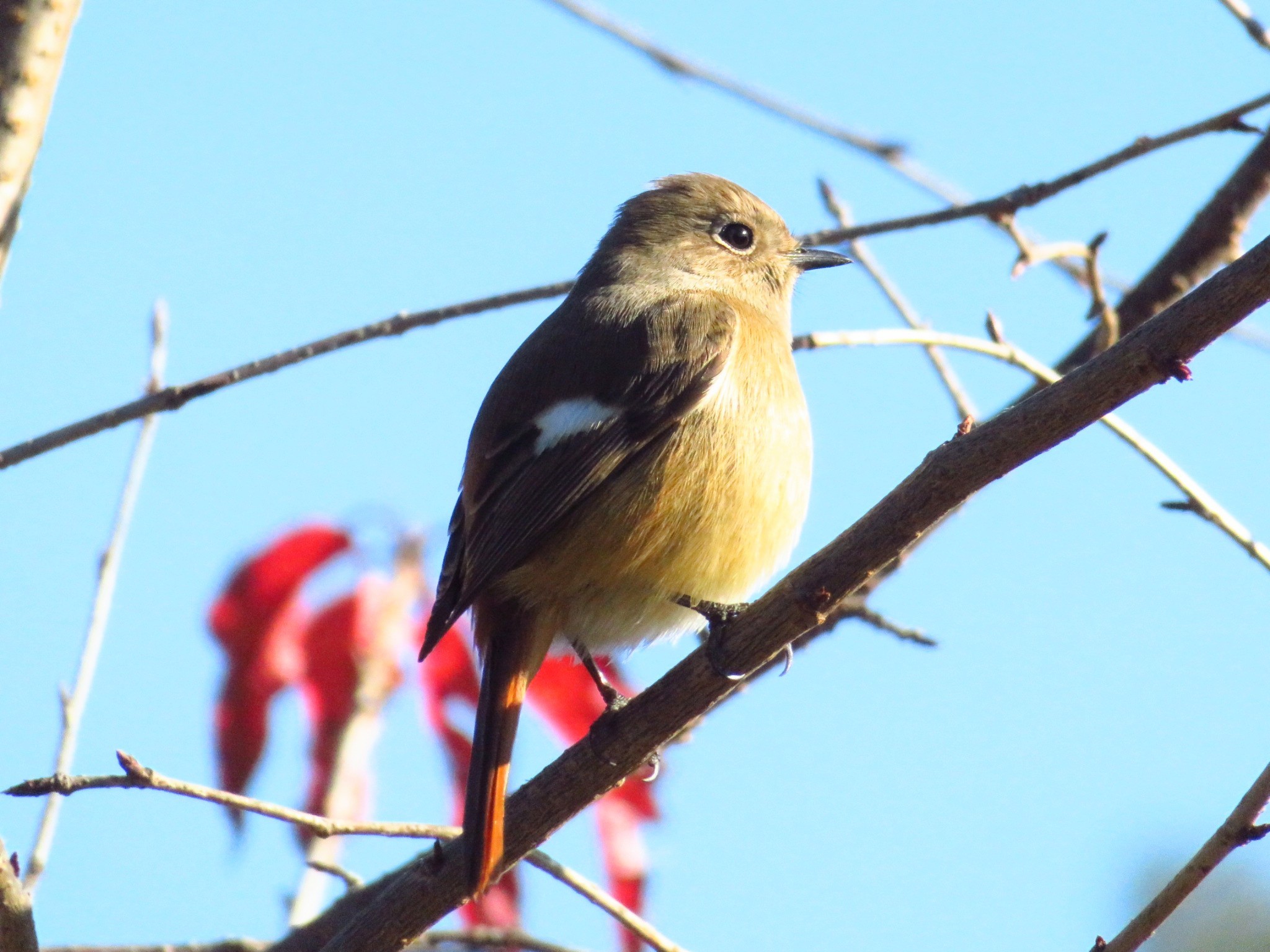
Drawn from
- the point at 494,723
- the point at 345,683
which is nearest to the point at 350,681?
the point at 345,683

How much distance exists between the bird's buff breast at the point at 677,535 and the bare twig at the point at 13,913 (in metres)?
1.39

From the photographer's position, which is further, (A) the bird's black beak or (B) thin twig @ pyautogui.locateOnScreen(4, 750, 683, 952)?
(A) the bird's black beak

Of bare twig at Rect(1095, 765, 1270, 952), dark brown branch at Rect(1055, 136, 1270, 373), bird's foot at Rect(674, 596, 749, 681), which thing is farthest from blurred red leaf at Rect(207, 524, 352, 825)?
bare twig at Rect(1095, 765, 1270, 952)

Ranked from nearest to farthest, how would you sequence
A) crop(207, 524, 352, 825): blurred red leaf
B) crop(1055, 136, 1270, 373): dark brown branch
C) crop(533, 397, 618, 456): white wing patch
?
crop(533, 397, 618, 456): white wing patch < crop(1055, 136, 1270, 373): dark brown branch < crop(207, 524, 352, 825): blurred red leaf

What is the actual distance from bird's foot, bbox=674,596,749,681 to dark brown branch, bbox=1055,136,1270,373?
1.26 meters

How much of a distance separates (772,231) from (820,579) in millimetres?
2567

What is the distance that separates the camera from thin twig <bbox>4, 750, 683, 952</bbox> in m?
2.48

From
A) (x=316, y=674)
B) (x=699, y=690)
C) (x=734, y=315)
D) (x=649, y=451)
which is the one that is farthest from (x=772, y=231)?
(x=699, y=690)

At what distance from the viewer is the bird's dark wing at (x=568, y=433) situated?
11.8 ft

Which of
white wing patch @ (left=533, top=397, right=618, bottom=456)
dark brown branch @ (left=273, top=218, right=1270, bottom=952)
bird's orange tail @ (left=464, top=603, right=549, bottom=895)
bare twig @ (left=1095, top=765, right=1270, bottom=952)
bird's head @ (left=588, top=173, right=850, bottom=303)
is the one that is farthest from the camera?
bird's head @ (left=588, top=173, right=850, bottom=303)

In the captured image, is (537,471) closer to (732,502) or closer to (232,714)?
(732,502)

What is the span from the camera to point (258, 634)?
459 centimetres

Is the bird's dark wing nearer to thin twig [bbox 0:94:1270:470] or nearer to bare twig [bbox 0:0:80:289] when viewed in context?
thin twig [bbox 0:94:1270:470]

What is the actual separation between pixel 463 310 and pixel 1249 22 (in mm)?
2087
